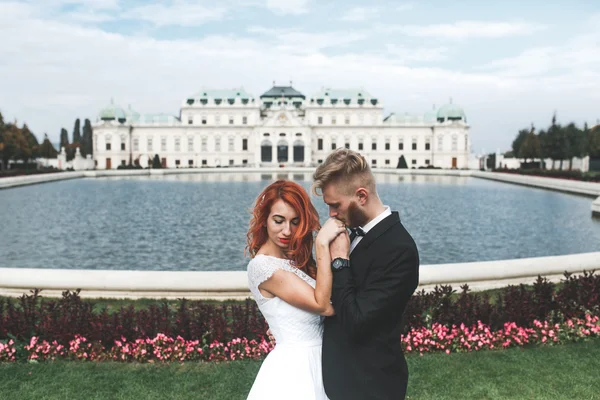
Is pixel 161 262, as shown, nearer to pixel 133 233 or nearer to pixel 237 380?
pixel 133 233

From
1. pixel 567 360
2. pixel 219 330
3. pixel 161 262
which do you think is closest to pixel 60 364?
pixel 219 330

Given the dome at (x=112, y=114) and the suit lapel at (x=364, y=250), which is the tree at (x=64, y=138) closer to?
the dome at (x=112, y=114)

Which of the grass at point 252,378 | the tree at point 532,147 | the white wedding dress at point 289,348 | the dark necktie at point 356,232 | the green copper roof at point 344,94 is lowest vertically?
the grass at point 252,378

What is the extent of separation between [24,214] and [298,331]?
21.5m

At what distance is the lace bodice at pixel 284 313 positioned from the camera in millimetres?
2801

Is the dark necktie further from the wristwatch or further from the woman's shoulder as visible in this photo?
the woman's shoulder

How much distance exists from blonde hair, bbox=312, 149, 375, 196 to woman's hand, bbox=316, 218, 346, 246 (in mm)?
154

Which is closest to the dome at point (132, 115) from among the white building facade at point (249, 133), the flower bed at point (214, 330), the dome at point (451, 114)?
the white building facade at point (249, 133)

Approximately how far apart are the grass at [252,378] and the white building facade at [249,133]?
7602cm

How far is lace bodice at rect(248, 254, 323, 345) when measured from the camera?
9.19 feet

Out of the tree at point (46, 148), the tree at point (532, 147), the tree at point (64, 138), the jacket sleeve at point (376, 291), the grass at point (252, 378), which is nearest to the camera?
the jacket sleeve at point (376, 291)

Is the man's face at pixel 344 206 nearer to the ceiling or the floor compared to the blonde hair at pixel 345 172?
nearer to the floor

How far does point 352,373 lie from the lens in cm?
269

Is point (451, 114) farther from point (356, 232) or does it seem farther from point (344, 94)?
point (356, 232)
